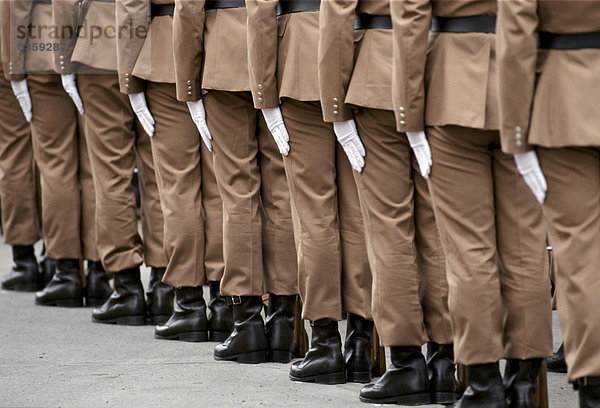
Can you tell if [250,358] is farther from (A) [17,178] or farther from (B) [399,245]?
(A) [17,178]

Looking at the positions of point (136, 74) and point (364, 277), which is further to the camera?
point (136, 74)

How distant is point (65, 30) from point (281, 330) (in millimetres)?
1894

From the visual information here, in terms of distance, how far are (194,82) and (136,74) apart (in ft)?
1.58

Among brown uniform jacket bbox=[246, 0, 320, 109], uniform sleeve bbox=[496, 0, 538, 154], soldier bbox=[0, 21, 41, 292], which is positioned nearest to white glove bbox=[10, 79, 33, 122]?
soldier bbox=[0, 21, 41, 292]

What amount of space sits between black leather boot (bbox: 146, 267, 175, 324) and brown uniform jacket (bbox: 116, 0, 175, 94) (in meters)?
0.95

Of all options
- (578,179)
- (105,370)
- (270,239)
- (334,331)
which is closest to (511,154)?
(578,179)

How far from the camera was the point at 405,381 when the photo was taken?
421 centimetres

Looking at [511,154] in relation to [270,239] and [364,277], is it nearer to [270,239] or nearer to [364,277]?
[364,277]

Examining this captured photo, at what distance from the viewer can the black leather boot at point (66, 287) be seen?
20.5 feet

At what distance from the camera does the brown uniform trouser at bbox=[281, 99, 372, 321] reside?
4.52 metres

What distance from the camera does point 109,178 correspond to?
5805 mm

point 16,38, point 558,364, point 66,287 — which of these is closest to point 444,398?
point 558,364

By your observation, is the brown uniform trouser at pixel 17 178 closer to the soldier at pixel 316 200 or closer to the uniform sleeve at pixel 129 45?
the uniform sleeve at pixel 129 45

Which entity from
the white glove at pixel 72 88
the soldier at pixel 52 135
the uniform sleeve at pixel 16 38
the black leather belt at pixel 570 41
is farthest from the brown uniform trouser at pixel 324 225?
the uniform sleeve at pixel 16 38
